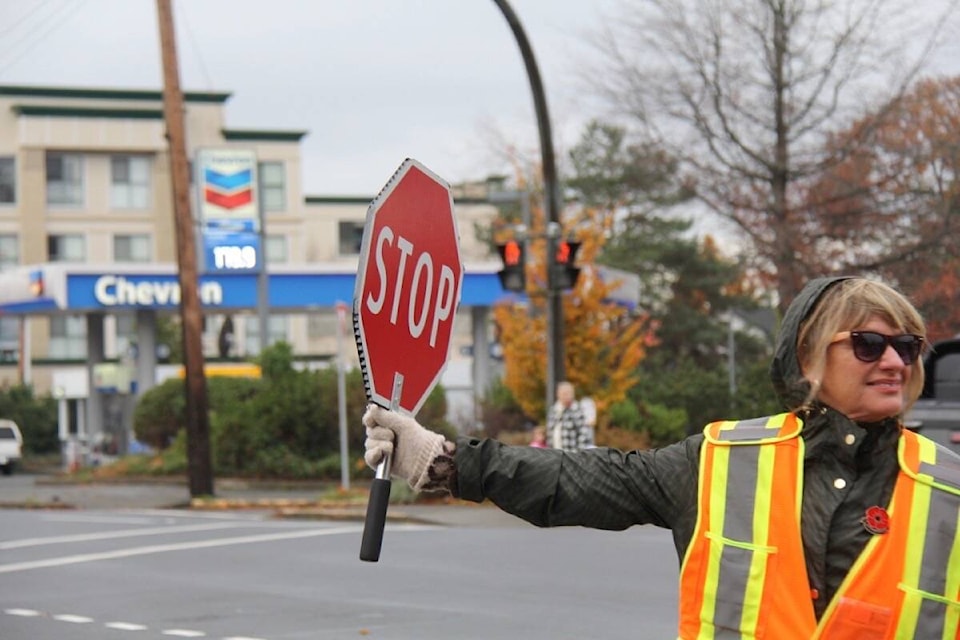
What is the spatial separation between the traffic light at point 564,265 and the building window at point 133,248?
45.3m

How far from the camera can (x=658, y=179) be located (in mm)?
34812

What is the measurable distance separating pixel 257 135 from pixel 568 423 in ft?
148

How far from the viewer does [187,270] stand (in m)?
26.7

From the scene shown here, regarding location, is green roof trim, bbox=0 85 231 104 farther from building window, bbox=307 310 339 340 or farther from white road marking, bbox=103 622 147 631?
white road marking, bbox=103 622 147 631

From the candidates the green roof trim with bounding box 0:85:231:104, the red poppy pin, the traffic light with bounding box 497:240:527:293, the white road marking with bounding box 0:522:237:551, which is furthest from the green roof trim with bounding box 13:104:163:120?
the red poppy pin

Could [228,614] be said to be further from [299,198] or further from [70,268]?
[299,198]

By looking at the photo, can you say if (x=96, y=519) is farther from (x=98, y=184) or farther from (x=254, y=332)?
(x=254, y=332)

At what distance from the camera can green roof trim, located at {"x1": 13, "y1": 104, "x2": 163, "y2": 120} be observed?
6159 centimetres

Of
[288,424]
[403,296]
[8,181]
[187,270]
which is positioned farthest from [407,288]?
[8,181]

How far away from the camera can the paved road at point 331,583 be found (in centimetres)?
1072

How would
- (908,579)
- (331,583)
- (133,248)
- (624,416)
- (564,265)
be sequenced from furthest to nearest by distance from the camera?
(133,248)
(624,416)
(564,265)
(331,583)
(908,579)

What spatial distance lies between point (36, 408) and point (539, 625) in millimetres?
50195

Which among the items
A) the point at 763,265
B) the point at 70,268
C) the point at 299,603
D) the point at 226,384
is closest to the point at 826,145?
the point at 763,265

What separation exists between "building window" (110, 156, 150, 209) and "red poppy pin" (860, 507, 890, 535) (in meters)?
61.9
